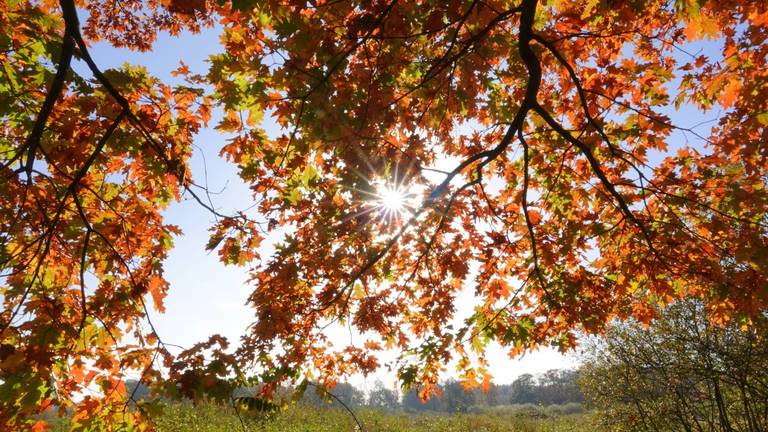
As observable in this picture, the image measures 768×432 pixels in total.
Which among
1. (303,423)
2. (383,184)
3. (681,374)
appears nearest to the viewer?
(383,184)

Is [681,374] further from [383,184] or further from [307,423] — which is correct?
[307,423]

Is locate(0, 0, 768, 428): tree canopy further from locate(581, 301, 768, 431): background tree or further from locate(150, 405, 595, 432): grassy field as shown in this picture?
locate(150, 405, 595, 432): grassy field

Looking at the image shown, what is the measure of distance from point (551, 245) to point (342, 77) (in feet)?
11.7

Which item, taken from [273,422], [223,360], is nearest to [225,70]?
[223,360]

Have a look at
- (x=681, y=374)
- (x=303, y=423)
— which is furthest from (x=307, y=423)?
(x=681, y=374)

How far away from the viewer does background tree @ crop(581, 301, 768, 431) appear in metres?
8.46

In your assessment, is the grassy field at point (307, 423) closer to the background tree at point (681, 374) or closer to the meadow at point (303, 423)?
the meadow at point (303, 423)

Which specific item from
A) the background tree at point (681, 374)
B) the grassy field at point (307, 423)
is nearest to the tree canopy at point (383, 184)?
the background tree at point (681, 374)

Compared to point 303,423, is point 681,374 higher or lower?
higher

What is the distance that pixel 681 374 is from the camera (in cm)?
939

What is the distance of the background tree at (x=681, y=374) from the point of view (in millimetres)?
8461

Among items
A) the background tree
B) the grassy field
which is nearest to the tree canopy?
the background tree

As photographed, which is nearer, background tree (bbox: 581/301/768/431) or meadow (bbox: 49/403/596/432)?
background tree (bbox: 581/301/768/431)

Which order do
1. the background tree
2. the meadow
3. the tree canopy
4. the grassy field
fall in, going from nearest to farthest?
1. the tree canopy
2. the background tree
3. the meadow
4. the grassy field
